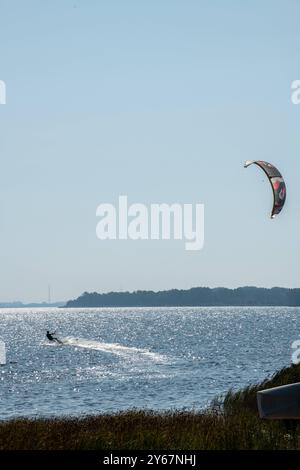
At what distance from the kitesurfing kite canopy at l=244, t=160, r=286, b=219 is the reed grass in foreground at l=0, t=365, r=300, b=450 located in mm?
12220

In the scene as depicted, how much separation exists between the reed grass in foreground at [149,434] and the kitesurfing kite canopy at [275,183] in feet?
40.1

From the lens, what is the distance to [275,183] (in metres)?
32.5

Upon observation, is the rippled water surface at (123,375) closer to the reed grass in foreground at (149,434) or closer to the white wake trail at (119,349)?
the white wake trail at (119,349)

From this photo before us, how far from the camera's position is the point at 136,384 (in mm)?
65250

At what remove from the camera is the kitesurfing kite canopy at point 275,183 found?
104 feet

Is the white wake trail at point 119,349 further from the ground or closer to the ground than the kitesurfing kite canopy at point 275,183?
closer to the ground

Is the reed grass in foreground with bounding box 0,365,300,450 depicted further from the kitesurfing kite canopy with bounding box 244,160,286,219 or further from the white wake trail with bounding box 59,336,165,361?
the white wake trail with bounding box 59,336,165,361

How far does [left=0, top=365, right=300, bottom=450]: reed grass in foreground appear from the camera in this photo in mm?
17078

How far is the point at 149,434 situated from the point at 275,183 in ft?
54.4

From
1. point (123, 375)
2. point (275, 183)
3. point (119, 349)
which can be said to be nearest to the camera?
point (275, 183)

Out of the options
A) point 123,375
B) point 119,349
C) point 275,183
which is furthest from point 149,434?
point 119,349

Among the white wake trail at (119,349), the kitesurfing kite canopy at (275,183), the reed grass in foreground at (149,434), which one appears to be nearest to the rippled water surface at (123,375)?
the white wake trail at (119,349)

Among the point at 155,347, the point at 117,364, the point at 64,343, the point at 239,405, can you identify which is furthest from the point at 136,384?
the point at 64,343

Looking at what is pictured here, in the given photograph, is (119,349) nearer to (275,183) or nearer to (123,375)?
(123,375)
